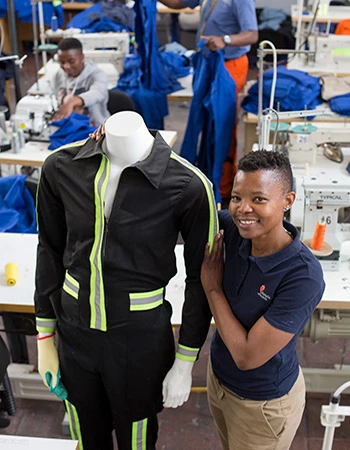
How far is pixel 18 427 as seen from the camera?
8.68 feet

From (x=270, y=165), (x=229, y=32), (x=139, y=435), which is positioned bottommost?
(x=139, y=435)

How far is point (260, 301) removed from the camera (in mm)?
1559

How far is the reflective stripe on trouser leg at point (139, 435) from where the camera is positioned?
1.82m

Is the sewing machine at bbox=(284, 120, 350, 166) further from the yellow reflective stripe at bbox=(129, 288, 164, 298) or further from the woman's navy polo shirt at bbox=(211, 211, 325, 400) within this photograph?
the yellow reflective stripe at bbox=(129, 288, 164, 298)

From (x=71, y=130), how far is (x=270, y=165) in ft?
7.00

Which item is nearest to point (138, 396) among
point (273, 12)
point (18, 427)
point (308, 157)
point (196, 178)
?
point (196, 178)

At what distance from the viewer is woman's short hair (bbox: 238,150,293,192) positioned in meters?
1.51

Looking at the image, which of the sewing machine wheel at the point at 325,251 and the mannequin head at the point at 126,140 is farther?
the sewing machine wheel at the point at 325,251

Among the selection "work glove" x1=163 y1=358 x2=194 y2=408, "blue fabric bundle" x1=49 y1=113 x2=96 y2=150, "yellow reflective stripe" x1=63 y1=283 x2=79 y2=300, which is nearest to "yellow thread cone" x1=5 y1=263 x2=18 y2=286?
"yellow reflective stripe" x1=63 y1=283 x2=79 y2=300

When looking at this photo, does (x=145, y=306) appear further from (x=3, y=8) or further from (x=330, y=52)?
(x=3, y=8)

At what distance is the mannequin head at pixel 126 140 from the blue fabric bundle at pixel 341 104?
2.58 m

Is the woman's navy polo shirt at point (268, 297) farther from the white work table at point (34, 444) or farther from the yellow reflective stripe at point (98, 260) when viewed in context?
the white work table at point (34, 444)

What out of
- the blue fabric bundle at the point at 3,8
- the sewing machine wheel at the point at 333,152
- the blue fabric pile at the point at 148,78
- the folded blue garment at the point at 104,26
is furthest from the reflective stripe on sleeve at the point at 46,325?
the blue fabric bundle at the point at 3,8

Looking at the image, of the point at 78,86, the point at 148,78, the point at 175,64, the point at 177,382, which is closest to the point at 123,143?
the point at 177,382
